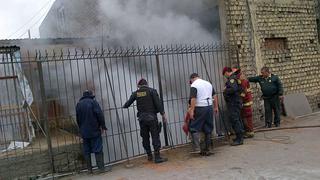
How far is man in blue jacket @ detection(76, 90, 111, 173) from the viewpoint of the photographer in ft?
23.3

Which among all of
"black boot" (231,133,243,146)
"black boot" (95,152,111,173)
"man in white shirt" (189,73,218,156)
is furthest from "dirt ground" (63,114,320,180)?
"man in white shirt" (189,73,218,156)

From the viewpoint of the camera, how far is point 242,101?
8.95 metres

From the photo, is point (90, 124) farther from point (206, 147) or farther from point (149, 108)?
point (206, 147)

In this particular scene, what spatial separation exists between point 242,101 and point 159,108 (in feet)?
7.59

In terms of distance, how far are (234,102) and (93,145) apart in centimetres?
303

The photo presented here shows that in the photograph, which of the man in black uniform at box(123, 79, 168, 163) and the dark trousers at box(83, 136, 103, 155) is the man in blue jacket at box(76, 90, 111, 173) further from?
the man in black uniform at box(123, 79, 168, 163)

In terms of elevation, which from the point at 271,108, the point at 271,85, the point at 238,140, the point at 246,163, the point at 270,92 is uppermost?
the point at 271,85

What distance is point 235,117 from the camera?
8.30 metres

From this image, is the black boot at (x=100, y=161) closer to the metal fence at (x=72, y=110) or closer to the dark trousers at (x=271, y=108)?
the metal fence at (x=72, y=110)

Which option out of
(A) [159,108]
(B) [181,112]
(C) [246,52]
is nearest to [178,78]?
(B) [181,112]

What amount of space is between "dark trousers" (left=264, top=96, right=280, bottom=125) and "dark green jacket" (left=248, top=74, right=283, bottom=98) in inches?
5.2

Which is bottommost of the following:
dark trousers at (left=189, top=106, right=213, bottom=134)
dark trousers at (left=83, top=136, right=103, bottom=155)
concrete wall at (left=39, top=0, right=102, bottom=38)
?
dark trousers at (left=83, top=136, right=103, bottom=155)

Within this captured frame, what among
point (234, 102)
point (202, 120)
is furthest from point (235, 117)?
point (202, 120)

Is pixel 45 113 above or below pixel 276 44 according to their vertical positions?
below
